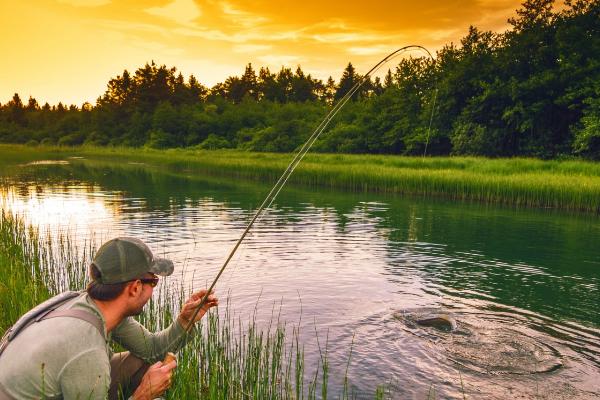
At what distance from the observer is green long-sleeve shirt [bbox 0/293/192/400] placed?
2.73 meters

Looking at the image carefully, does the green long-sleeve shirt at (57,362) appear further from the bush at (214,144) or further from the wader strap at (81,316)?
Answer: the bush at (214,144)

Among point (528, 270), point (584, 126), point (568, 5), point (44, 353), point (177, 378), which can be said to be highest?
point (568, 5)

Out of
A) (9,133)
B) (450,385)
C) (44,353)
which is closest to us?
(44,353)

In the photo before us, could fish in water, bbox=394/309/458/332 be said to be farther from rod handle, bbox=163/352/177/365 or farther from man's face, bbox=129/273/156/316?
man's face, bbox=129/273/156/316

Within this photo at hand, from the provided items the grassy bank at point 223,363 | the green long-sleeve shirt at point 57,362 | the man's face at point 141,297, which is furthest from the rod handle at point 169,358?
the green long-sleeve shirt at point 57,362

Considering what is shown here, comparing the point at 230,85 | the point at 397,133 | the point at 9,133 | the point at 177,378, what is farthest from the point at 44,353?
the point at 9,133

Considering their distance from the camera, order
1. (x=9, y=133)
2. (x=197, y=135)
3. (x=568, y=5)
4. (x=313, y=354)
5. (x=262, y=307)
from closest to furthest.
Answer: (x=313, y=354), (x=262, y=307), (x=568, y=5), (x=197, y=135), (x=9, y=133)

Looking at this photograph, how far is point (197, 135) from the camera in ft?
281

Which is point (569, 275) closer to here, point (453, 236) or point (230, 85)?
point (453, 236)

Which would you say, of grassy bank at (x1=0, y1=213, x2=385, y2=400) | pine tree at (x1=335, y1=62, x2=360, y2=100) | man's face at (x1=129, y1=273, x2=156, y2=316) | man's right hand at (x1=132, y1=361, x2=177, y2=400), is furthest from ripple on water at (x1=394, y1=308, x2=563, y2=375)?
pine tree at (x1=335, y1=62, x2=360, y2=100)

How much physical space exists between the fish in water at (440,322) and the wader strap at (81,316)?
647cm

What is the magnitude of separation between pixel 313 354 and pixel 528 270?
25.1 ft

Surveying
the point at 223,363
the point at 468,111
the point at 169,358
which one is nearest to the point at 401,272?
the point at 223,363

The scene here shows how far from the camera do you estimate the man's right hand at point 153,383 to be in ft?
10.9
